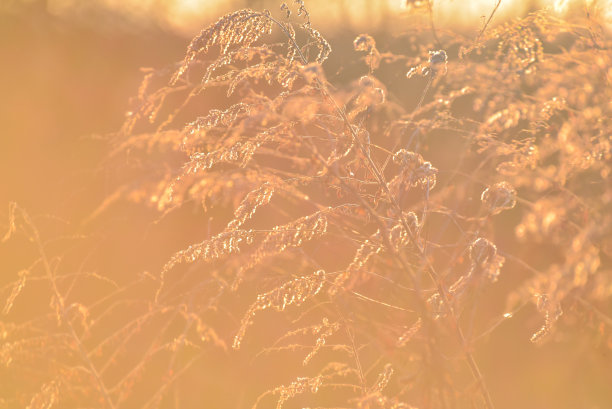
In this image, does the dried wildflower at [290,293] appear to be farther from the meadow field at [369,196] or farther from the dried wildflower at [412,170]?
the dried wildflower at [412,170]

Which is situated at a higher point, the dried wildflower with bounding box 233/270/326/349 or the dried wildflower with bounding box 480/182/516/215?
the dried wildflower with bounding box 480/182/516/215

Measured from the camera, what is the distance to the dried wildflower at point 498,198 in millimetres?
1795

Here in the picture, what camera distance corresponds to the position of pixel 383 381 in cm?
184

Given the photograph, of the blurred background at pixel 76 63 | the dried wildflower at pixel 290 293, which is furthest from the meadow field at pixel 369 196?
the blurred background at pixel 76 63

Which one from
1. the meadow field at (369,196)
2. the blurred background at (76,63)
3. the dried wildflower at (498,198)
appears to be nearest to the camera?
the meadow field at (369,196)

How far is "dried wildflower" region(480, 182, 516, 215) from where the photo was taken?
70.7 inches

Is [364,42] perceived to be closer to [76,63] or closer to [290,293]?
[290,293]

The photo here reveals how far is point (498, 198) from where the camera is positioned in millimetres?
1847

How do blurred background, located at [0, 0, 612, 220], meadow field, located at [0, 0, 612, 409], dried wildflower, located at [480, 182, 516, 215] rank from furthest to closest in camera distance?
blurred background, located at [0, 0, 612, 220] → dried wildflower, located at [480, 182, 516, 215] → meadow field, located at [0, 0, 612, 409]

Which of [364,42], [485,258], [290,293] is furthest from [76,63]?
[485,258]

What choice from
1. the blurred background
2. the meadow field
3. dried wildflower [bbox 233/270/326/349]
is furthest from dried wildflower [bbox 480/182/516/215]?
the blurred background

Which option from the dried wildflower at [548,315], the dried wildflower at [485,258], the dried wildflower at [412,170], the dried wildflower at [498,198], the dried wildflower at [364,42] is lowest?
the dried wildflower at [548,315]

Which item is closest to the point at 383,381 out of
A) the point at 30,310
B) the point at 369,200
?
the point at 369,200

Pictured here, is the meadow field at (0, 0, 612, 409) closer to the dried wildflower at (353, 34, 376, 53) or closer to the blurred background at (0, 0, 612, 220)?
the dried wildflower at (353, 34, 376, 53)
